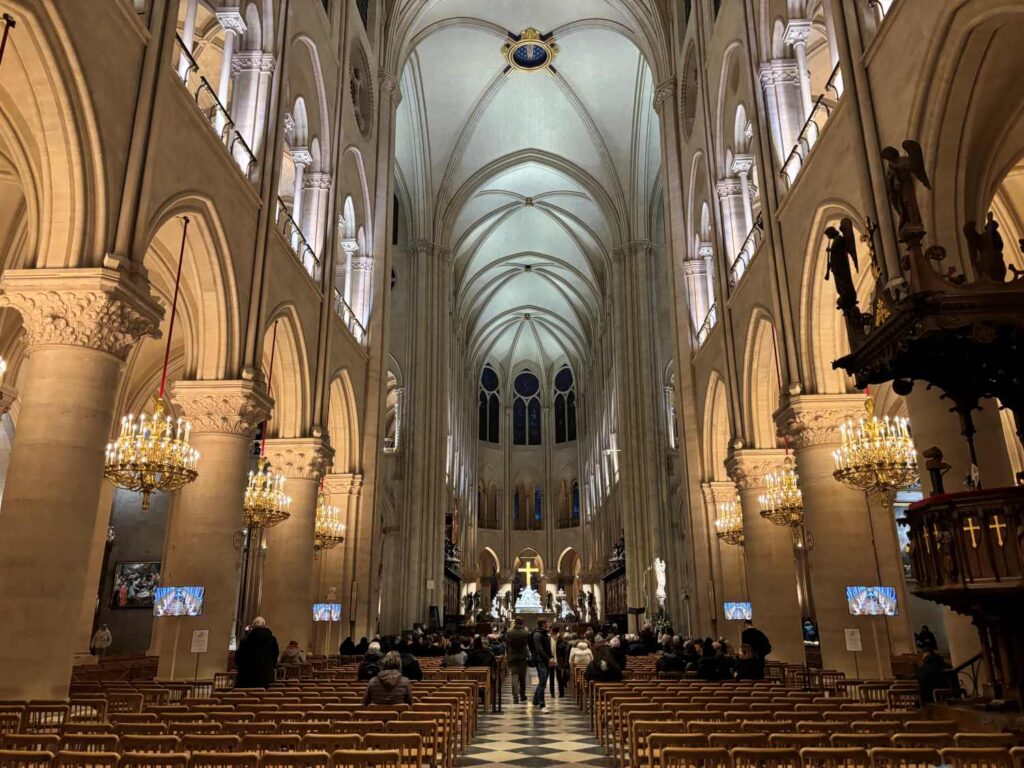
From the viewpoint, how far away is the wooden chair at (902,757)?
338 centimetres

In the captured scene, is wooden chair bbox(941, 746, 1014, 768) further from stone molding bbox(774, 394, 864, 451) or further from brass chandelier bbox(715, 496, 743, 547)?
brass chandelier bbox(715, 496, 743, 547)

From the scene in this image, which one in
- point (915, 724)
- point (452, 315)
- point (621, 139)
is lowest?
point (915, 724)

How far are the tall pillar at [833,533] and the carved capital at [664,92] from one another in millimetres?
11869

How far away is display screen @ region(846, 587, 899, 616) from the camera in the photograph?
9.88 m

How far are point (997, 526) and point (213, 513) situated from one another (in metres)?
Result: 8.86

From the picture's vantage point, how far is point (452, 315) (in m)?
35.4

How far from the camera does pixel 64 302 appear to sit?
6926mm

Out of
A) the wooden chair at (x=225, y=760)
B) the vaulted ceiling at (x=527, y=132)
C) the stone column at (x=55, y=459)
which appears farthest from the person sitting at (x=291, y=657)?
the vaulted ceiling at (x=527, y=132)

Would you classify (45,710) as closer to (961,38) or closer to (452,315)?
(961,38)

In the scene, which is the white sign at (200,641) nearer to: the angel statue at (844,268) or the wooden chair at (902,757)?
the angel statue at (844,268)

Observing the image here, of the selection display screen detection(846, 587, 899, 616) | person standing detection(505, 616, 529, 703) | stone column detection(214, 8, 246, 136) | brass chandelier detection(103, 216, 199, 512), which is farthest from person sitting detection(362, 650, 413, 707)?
stone column detection(214, 8, 246, 136)

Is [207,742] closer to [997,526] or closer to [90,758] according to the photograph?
[90,758]

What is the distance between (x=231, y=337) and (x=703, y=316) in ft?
37.3

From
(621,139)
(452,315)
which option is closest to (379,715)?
(621,139)
